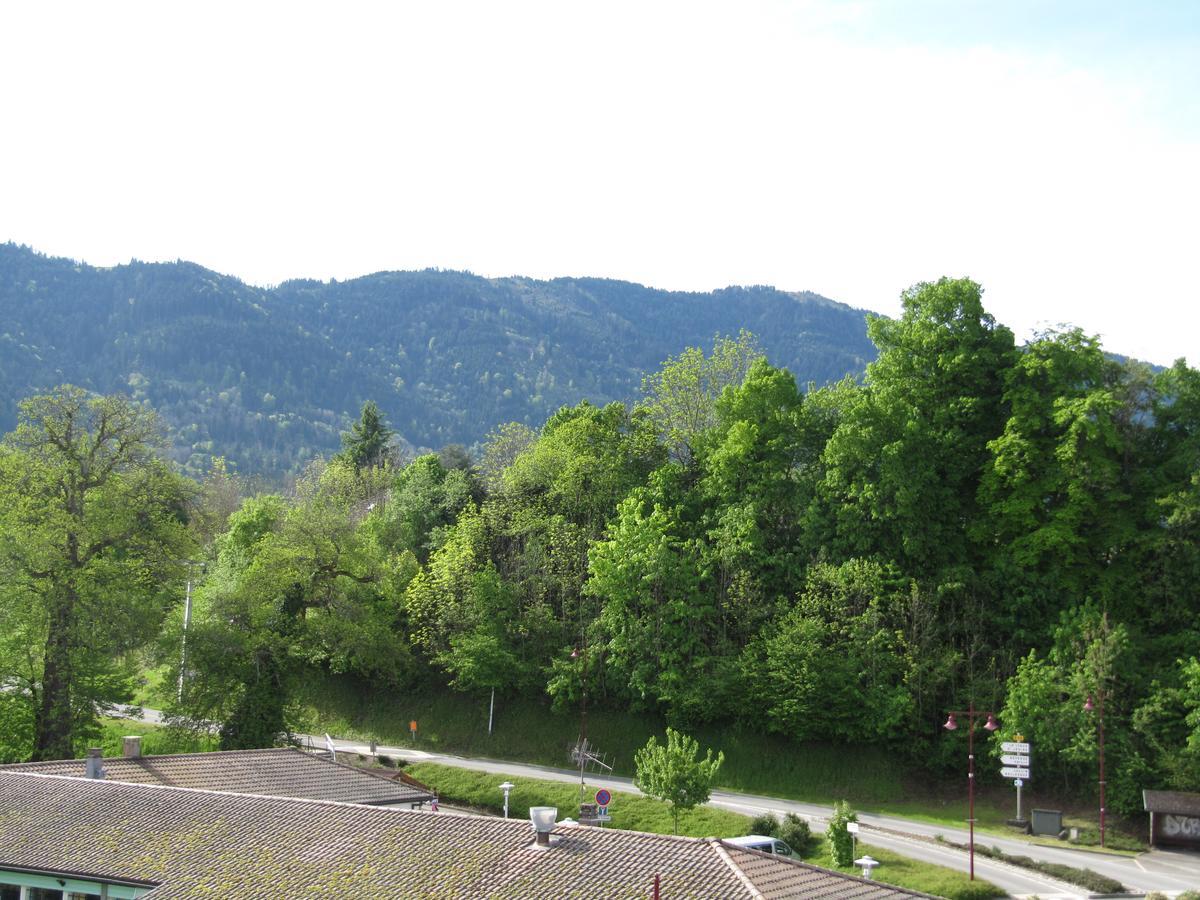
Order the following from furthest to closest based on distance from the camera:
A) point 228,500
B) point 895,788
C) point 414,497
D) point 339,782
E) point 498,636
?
1. point 228,500
2. point 414,497
3. point 498,636
4. point 895,788
5. point 339,782

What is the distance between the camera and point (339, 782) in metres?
41.2

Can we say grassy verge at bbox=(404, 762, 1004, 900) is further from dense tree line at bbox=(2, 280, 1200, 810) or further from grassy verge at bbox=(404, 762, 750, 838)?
dense tree line at bbox=(2, 280, 1200, 810)

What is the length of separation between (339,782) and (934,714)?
89.8 feet

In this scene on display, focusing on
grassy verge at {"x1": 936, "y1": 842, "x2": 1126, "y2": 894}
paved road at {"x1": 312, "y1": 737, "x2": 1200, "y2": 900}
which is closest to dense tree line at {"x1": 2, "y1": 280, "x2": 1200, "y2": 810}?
paved road at {"x1": 312, "y1": 737, "x2": 1200, "y2": 900}

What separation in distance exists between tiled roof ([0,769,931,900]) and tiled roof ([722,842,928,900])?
0.25ft

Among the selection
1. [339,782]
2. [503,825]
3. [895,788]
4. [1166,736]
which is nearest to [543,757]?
[895,788]

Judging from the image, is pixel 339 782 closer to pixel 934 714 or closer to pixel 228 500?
pixel 934 714

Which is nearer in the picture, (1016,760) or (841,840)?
(841,840)

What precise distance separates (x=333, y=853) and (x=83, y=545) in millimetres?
31474

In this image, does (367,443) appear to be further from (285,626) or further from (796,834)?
(796,834)

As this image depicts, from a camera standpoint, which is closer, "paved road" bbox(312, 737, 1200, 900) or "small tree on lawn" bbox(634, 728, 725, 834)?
"paved road" bbox(312, 737, 1200, 900)

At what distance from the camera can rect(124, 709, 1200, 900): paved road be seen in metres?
40.0

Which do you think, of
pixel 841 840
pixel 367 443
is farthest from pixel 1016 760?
pixel 367 443

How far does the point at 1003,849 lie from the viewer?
4462 centimetres
